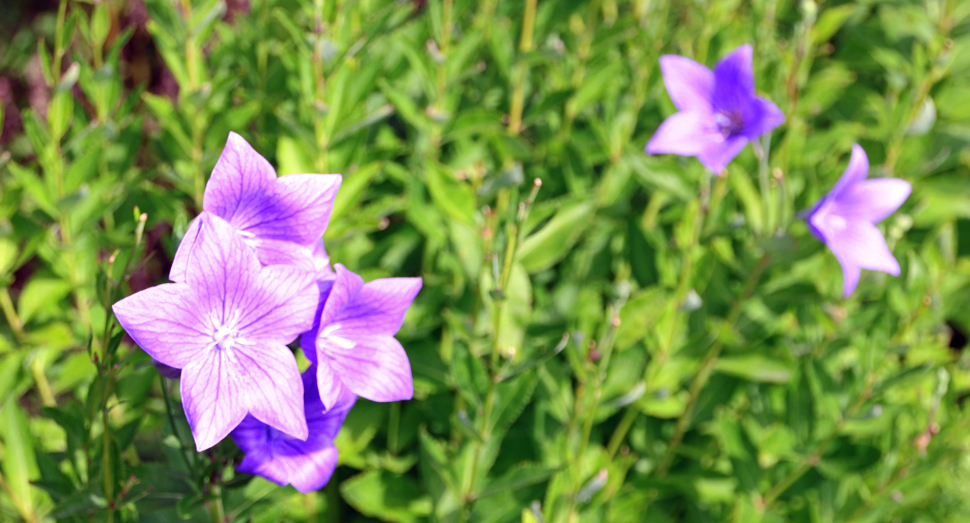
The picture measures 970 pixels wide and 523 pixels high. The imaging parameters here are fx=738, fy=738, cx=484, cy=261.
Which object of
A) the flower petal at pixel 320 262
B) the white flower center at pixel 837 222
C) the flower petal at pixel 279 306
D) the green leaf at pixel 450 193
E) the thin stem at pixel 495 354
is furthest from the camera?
the green leaf at pixel 450 193

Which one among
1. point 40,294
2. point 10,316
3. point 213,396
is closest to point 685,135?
point 213,396

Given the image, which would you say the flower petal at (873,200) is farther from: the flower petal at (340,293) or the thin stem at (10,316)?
the thin stem at (10,316)

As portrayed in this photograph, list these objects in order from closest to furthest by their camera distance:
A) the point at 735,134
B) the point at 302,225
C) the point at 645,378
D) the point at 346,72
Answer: the point at 302,225 < the point at 735,134 < the point at 346,72 < the point at 645,378

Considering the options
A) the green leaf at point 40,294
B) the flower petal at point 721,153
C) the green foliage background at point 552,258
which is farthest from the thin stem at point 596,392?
the green leaf at point 40,294

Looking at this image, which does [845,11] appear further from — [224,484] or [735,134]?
[224,484]

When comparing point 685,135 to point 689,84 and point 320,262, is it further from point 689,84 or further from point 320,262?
point 320,262

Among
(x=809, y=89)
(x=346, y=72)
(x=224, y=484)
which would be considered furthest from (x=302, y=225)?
(x=809, y=89)
